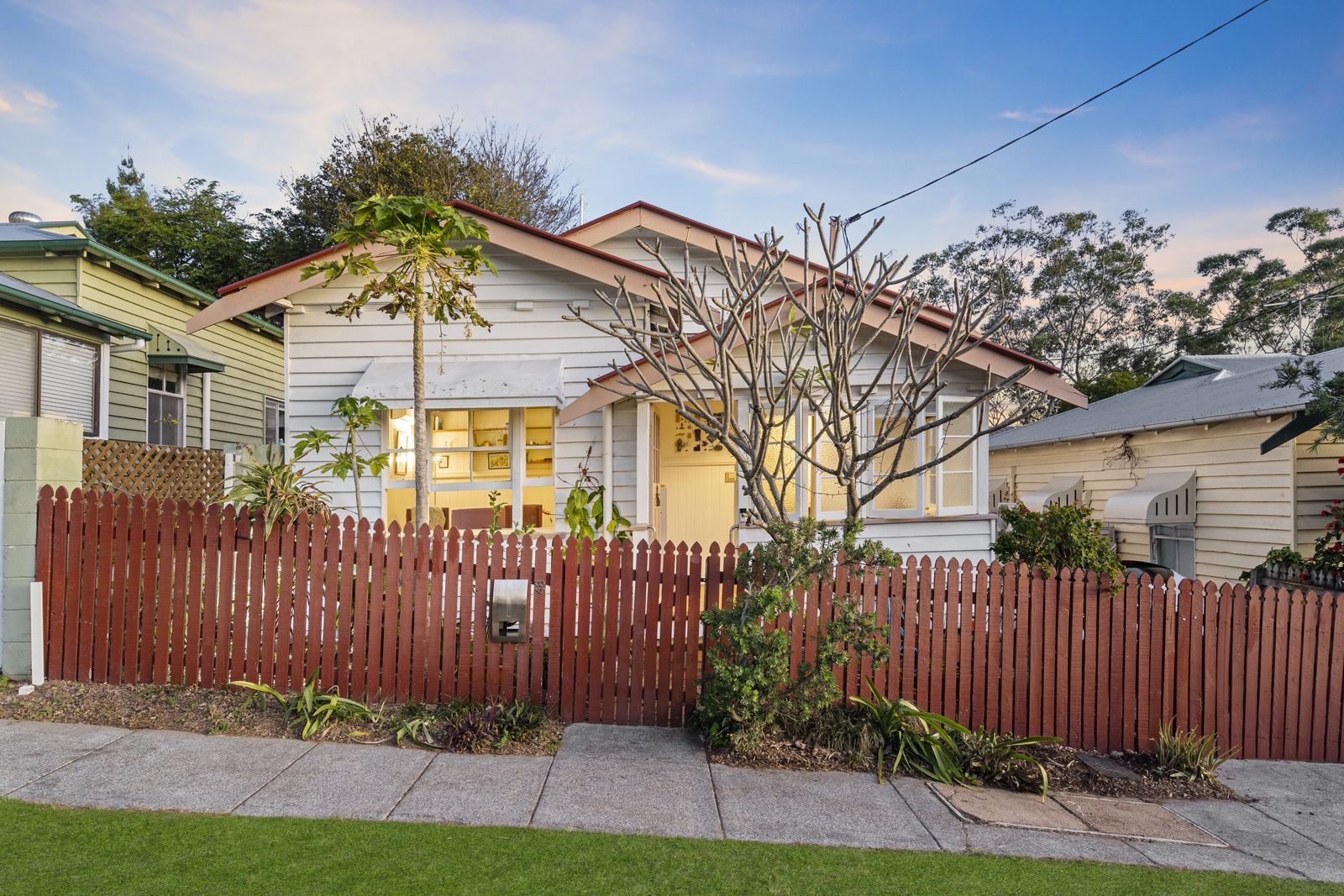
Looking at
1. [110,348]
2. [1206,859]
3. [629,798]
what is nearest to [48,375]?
[110,348]

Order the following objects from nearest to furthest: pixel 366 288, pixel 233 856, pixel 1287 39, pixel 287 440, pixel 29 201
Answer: pixel 233 856 → pixel 366 288 → pixel 287 440 → pixel 1287 39 → pixel 29 201

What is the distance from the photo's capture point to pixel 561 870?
11.3 feet

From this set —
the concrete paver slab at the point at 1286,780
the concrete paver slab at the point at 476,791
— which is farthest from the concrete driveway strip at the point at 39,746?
the concrete paver slab at the point at 1286,780

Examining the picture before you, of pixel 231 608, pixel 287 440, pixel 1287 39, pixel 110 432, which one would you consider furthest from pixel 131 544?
pixel 1287 39

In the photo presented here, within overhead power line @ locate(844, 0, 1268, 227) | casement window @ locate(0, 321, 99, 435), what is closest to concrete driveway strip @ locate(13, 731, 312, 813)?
overhead power line @ locate(844, 0, 1268, 227)

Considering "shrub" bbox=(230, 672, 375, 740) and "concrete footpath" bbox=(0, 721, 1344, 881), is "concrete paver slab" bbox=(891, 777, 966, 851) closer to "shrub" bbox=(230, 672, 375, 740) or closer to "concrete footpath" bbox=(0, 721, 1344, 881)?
"concrete footpath" bbox=(0, 721, 1344, 881)

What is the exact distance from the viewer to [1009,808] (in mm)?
4473

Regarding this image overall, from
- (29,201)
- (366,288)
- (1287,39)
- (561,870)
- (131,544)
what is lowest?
(561,870)

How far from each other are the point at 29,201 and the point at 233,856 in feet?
76.9

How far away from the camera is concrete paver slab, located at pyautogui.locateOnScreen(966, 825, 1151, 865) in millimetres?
3867

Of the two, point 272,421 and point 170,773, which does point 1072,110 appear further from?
point 272,421

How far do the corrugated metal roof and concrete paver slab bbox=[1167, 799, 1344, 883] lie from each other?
24.7 ft

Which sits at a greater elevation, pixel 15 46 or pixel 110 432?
pixel 15 46

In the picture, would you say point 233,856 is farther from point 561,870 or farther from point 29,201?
point 29,201
